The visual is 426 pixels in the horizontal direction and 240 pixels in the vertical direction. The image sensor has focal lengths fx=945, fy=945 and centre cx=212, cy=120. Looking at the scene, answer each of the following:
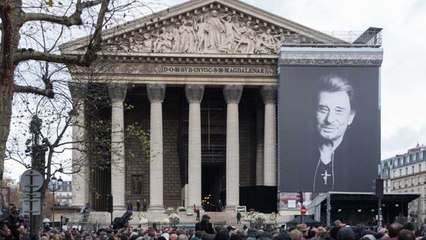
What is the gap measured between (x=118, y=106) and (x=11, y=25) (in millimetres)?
46359

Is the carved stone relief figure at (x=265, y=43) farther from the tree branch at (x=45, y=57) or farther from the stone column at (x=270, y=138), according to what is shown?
the tree branch at (x=45, y=57)

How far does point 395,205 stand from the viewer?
46.7 metres

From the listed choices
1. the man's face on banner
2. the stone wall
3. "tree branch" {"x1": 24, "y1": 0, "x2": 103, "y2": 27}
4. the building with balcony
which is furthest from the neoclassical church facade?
the building with balcony

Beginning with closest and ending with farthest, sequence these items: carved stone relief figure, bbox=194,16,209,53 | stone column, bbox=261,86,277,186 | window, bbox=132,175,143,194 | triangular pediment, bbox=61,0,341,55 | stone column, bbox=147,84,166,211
→ triangular pediment, bbox=61,0,341,55
carved stone relief figure, bbox=194,16,209,53
stone column, bbox=147,84,166,211
stone column, bbox=261,86,277,186
window, bbox=132,175,143,194

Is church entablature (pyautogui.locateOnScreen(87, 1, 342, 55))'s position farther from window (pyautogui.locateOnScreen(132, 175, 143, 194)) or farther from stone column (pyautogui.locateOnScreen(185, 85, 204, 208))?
window (pyautogui.locateOnScreen(132, 175, 143, 194))

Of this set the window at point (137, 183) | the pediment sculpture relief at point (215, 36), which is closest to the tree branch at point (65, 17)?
the pediment sculpture relief at point (215, 36)

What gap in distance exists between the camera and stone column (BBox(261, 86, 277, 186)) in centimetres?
6469

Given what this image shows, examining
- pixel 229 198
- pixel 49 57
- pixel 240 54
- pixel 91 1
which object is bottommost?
pixel 229 198

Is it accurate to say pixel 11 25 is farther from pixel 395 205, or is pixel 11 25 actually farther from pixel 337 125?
pixel 337 125

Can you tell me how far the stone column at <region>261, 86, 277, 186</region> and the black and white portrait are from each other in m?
4.63

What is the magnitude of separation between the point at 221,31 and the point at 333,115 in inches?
397

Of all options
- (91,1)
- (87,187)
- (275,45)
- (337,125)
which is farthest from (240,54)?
(91,1)

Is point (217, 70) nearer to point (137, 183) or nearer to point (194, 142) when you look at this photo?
point (194, 142)

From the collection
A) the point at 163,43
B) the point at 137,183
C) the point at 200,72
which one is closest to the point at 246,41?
the point at 200,72
